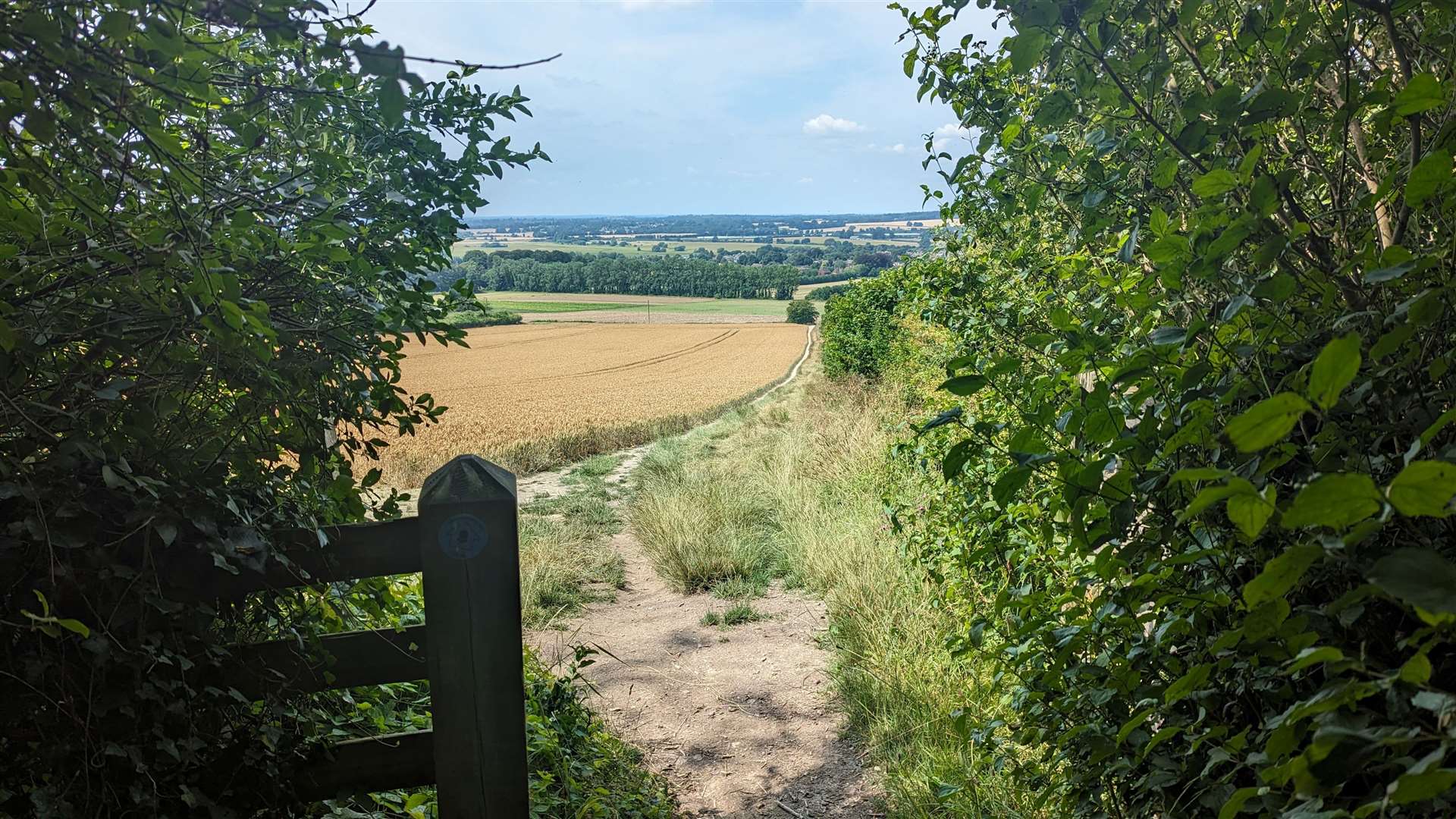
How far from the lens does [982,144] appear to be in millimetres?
2119

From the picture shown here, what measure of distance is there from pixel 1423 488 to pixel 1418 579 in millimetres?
101

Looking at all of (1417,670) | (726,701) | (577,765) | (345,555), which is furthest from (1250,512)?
(726,701)

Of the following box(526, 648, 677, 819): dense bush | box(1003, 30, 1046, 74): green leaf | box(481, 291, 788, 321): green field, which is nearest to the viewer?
box(1003, 30, 1046, 74): green leaf

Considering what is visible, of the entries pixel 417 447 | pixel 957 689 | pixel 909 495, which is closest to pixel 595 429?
pixel 417 447

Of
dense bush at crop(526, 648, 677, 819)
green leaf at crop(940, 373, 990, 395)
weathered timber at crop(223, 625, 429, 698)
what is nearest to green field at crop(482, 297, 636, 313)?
dense bush at crop(526, 648, 677, 819)

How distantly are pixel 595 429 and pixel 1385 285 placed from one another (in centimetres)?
1608

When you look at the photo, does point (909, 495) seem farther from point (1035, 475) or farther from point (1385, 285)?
point (1385, 285)

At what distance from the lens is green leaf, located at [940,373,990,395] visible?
1.30 metres

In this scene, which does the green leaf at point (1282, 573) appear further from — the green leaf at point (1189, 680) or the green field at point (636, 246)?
the green field at point (636, 246)

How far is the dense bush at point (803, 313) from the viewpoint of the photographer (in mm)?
61500

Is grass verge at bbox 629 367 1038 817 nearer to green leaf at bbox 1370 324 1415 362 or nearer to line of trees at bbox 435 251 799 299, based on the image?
green leaf at bbox 1370 324 1415 362

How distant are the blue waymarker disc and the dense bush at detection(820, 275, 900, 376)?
12.6 metres

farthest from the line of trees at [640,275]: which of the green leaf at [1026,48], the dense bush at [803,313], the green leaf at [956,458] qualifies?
the green leaf at [956,458]

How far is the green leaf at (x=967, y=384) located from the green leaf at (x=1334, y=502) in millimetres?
584
